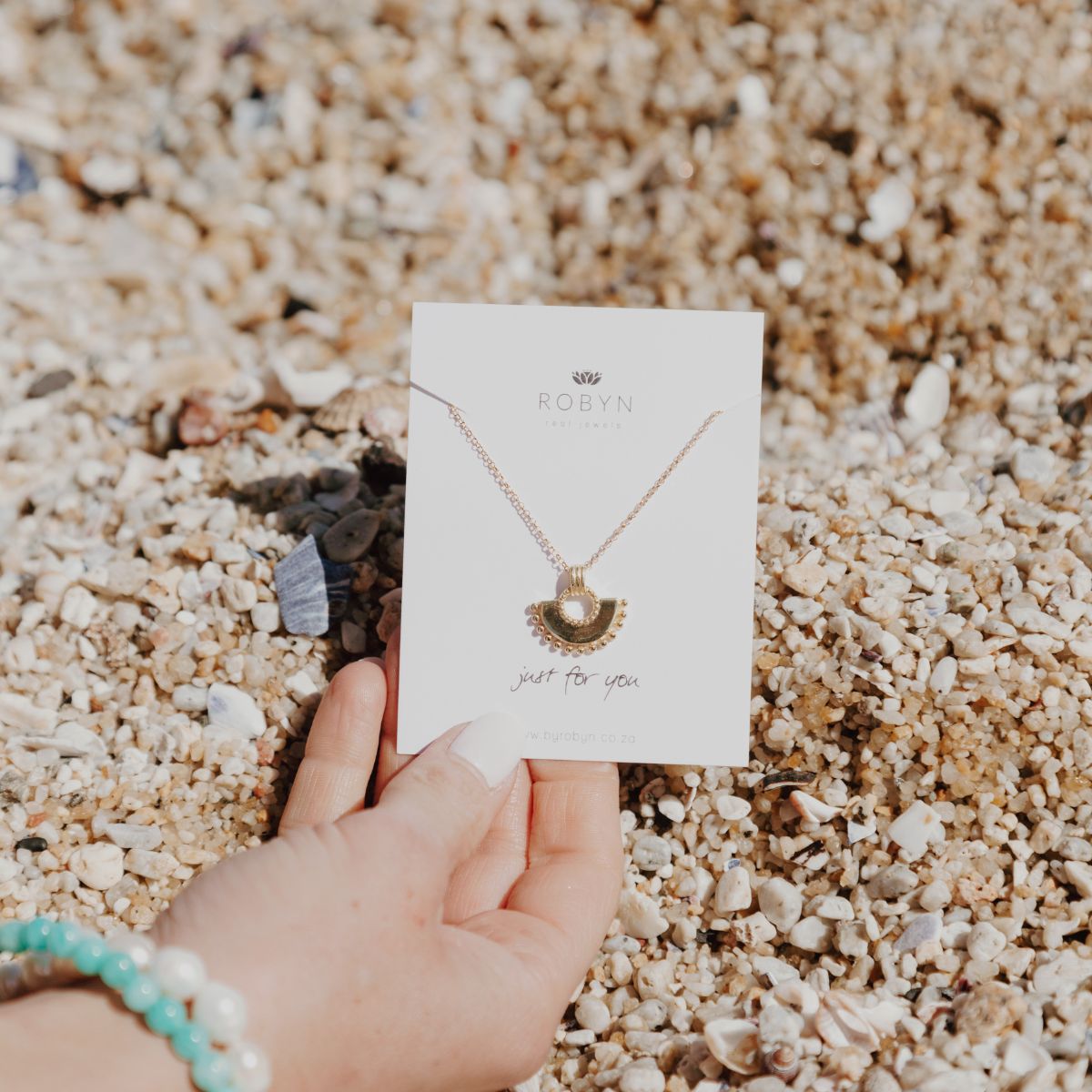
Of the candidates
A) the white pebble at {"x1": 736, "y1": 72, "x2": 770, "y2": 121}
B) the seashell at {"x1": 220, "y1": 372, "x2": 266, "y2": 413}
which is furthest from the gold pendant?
the white pebble at {"x1": 736, "y1": 72, "x2": 770, "y2": 121}

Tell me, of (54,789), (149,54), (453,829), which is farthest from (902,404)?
(149,54)

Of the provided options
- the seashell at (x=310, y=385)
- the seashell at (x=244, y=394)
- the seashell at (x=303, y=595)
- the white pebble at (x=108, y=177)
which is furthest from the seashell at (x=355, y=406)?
the white pebble at (x=108, y=177)

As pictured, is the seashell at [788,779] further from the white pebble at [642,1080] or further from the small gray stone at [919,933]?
the white pebble at [642,1080]

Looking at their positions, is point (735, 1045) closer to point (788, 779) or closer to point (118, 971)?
point (788, 779)

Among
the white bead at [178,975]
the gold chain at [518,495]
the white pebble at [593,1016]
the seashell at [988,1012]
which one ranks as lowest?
the white pebble at [593,1016]

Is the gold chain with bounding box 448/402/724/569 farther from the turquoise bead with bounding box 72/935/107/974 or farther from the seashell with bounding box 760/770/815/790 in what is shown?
the turquoise bead with bounding box 72/935/107/974
